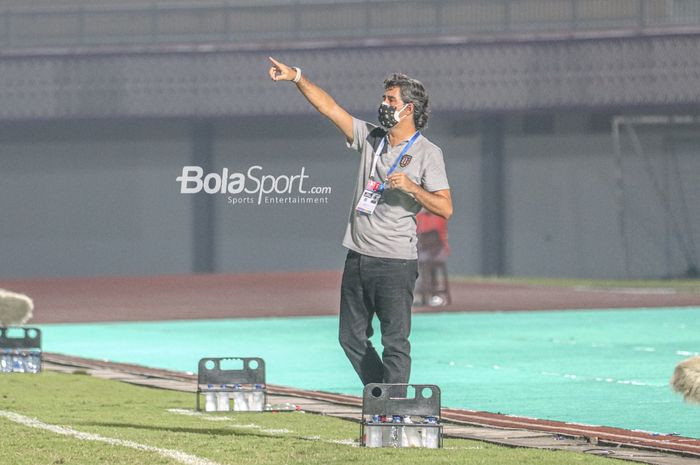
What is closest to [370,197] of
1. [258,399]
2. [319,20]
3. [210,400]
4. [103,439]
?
[103,439]

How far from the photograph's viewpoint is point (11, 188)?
49.2 meters

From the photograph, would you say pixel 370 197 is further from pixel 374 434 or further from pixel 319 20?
pixel 319 20

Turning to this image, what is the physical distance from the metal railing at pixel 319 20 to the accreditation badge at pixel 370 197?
3614 centimetres

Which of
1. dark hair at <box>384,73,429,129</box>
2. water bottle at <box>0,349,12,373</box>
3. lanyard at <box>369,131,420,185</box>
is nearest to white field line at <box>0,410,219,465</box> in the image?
lanyard at <box>369,131,420,185</box>

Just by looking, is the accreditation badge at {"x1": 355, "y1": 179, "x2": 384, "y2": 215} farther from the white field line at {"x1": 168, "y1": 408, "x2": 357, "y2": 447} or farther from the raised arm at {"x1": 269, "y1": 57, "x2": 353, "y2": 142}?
the white field line at {"x1": 168, "y1": 408, "x2": 357, "y2": 447}

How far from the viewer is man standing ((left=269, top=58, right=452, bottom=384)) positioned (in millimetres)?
9805

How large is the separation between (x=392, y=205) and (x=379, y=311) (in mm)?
654

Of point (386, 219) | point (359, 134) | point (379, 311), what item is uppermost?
point (359, 134)

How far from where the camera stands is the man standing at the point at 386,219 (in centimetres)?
980

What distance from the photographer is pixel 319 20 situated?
156 feet

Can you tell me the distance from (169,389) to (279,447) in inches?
198

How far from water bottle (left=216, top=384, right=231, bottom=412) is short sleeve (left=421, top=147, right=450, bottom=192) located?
3111 millimetres

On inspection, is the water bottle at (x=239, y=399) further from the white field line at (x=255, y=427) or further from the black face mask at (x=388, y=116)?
the black face mask at (x=388, y=116)

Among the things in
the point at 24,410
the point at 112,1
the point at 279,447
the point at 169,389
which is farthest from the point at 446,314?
the point at 112,1
